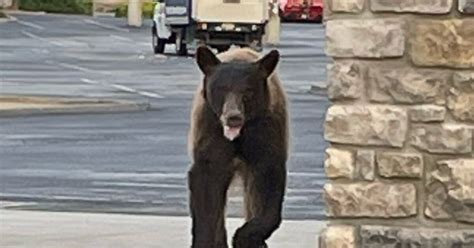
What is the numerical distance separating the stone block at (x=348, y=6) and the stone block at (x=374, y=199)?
0.92 metres

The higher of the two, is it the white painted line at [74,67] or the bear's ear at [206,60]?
the bear's ear at [206,60]

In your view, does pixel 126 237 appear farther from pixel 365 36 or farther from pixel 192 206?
pixel 365 36

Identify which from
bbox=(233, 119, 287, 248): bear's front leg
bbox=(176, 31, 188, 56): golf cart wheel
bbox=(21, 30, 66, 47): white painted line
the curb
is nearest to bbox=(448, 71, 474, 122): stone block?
bbox=(233, 119, 287, 248): bear's front leg

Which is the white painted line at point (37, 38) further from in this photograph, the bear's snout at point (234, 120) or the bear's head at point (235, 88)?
the bear's snout at point (234, 120)

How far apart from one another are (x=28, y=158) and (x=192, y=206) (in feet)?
31.7

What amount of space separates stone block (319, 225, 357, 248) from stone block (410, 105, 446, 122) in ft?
2.26

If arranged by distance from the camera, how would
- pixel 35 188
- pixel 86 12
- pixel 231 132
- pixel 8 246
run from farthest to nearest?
pixel 86 12
pixel 35 188
pixel 8 246
pixel 231 132

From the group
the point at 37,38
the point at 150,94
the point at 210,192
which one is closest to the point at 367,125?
the point at 210,192

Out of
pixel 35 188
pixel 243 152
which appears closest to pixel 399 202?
pixel 243 152

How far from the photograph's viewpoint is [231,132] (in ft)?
31.0

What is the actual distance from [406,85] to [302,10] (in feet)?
195

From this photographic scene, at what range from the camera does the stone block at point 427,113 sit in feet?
31.0

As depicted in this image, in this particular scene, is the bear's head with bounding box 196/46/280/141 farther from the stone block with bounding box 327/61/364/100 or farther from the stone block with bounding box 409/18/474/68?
the stone block with bounding box 409/18/474/68

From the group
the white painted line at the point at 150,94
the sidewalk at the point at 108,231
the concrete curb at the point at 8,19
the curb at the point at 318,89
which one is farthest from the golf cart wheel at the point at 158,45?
the sidewalk at the point at 108,231
